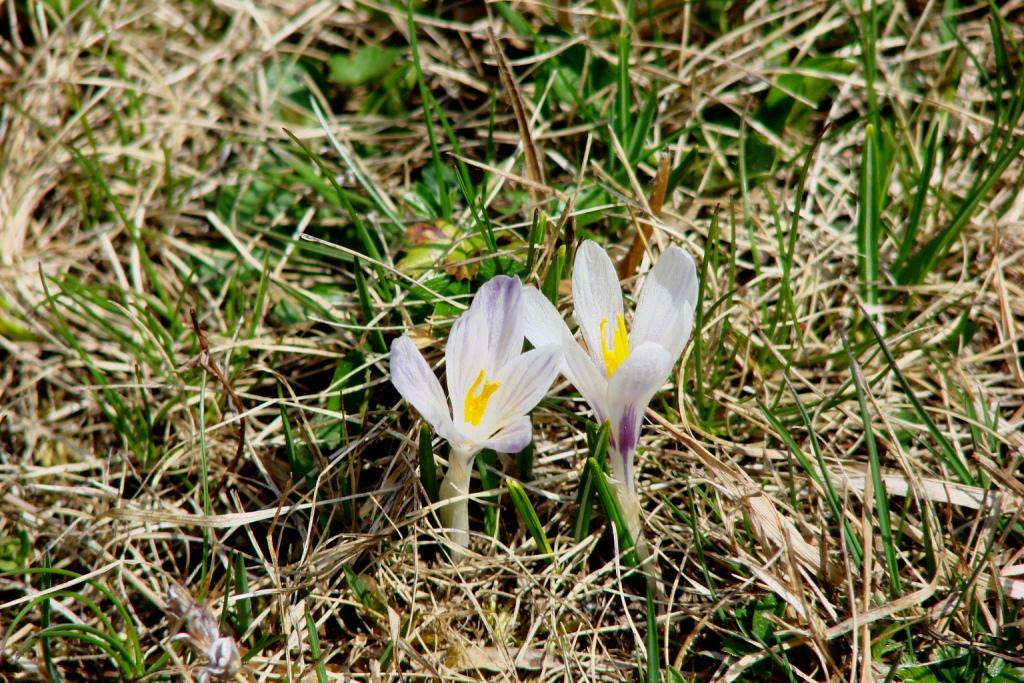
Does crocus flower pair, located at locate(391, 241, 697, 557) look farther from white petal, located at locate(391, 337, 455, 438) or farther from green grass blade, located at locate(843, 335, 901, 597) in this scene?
green grass blade, located at locate(843, 335, 901, 597)

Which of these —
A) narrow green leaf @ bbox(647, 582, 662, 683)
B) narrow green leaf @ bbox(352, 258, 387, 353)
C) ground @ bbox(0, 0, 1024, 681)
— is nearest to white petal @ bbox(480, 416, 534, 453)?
ground @ bbox(0, 0, 1024, 681)

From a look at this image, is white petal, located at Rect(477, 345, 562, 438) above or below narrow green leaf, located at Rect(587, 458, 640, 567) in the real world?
above

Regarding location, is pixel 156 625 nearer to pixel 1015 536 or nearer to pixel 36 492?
pixel 36 492

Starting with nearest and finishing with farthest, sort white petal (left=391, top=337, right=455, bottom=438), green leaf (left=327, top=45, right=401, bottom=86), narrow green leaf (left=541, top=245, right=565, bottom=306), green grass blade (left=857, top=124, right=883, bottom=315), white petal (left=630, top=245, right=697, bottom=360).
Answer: white petal (left=391, top=337, right=455, bottom=438)
white petal (left=630, top=245, right=697, bottom=360)
narrow green leaf (left=541, top=245, right=565, bottom=306)
green grass blade (left=857, top=124, right=883, bottom=315)
green leaf (left=327, top=45, right=401, bottom=86)

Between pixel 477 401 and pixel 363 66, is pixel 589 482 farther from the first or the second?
pixel 363 66

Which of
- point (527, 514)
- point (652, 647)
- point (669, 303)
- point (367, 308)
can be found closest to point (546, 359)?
point (669, 303)

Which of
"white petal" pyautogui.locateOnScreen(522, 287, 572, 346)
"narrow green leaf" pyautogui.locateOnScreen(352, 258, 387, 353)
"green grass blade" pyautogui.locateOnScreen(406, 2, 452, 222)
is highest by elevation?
"green grass blade" pyautogui.locateOnScreen(406, 2, 452, 222)

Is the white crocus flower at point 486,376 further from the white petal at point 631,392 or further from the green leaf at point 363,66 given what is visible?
the green leaf at point 363,66

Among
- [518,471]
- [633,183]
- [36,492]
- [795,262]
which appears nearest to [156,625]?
[36,492]
